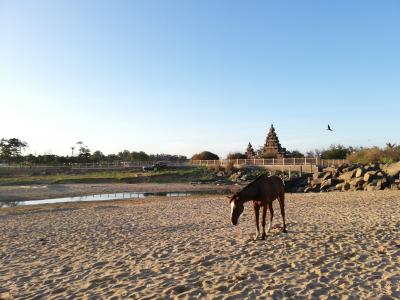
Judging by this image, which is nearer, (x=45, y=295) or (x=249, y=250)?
(x=45, y=295)

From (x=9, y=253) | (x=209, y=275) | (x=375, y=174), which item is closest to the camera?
(x=209, y=275)

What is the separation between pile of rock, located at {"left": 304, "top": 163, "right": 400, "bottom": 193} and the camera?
28156mm

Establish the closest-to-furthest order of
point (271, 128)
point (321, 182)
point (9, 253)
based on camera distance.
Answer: point (9, 253) → point (321, 182) → point (271, 128)

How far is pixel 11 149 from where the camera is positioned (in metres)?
107

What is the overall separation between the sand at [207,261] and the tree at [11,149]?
105m

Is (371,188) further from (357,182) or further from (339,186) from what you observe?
(339,186)

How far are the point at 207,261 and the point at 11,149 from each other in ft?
378

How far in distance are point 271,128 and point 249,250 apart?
80.8 meters

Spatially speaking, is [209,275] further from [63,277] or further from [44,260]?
[44,260]

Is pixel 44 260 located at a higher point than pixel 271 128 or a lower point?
lower

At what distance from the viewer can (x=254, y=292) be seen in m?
6.17

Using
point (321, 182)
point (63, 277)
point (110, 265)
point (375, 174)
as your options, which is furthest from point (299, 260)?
point (321, 182)

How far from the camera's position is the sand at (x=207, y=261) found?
252 inches

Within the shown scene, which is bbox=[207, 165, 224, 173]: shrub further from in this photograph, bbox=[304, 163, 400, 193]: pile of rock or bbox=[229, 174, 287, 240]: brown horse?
bbox=[229, 174, 287, 240]: brown horse
